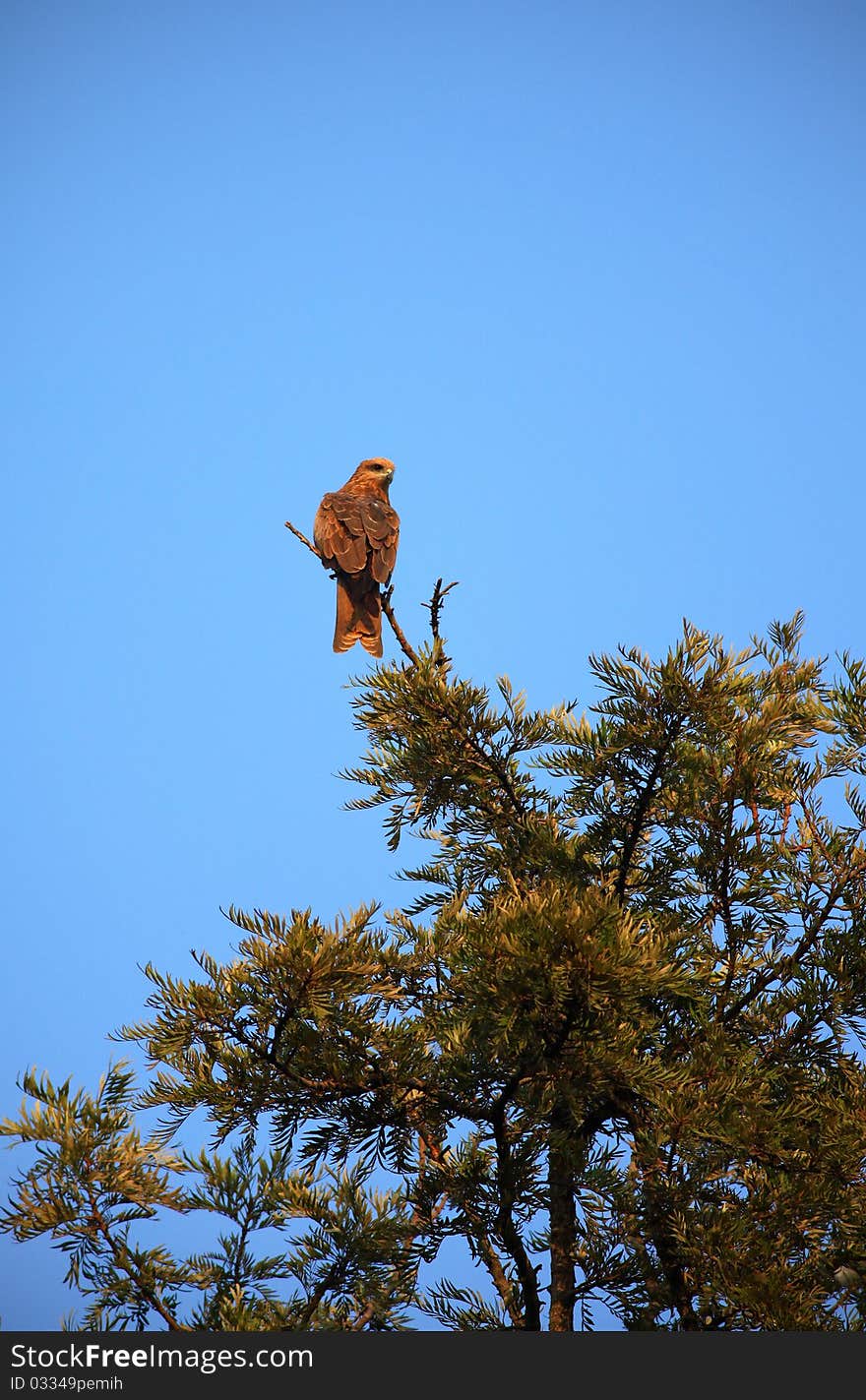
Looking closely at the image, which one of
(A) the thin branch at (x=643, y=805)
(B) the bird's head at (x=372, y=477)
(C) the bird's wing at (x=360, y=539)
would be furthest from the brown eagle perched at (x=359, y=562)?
(A) the thin branch at (x=643, y=805)

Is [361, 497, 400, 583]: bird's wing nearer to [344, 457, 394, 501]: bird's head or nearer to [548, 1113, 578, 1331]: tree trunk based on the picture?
[344, 457, 394, 501]: bird's head

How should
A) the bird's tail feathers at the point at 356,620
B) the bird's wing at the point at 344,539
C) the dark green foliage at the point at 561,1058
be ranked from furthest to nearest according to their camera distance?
the bird's tail feathers at the point at 356,620 → the bird's wing at the point at 344,539 → the dark green foliage at the point at 561,1058

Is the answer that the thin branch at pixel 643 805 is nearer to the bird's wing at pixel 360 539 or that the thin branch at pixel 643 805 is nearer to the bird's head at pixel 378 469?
the bird's wing at pixel 360 539

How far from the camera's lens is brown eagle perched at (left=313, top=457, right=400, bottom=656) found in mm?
6934

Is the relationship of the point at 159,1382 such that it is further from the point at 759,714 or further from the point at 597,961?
the point at 759,714

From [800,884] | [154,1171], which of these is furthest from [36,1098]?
[800,884]

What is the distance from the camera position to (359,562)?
6.89 metres

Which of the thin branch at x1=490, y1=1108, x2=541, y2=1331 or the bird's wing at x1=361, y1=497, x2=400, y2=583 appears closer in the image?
the thin branch at x1=490, y1=1108, x2=541, y2=1331

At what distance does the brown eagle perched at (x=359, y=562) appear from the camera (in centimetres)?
693

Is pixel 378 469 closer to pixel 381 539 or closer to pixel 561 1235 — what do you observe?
pixel 381 539

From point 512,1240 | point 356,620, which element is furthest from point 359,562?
point 512,1240

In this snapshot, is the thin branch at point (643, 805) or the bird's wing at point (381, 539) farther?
the bird's wing at point (381, 539)

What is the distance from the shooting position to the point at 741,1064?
354 centimetres

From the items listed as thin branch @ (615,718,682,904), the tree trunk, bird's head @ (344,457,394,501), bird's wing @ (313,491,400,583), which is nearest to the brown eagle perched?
bird's wing @ (313,491,400,583)
